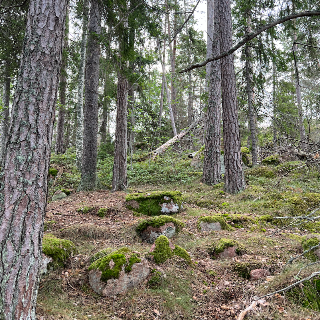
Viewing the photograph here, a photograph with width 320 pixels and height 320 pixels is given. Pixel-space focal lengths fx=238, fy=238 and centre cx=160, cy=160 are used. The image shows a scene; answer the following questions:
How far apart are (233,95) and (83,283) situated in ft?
24.0

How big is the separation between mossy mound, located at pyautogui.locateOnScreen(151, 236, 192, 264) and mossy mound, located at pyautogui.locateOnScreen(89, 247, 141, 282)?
0.41m

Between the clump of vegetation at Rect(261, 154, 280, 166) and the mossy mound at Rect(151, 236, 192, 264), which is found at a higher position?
the clump of vegetation at Rect(261, 154, 280, 166)

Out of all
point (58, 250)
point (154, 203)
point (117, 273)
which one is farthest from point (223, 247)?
point (58, 250)

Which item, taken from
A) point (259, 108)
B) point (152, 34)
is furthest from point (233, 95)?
point (259, 108)

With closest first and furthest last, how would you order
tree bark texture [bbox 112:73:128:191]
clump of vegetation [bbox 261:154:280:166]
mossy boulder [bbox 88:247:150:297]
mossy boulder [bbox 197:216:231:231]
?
mossy boulder [bbox 88:247:150:297] < mossy boulder [bbox 197:216:231:231] < tree bark texture [bbox 112:73:128:191] < clump of vegetation [bbox 261:154:280:166]

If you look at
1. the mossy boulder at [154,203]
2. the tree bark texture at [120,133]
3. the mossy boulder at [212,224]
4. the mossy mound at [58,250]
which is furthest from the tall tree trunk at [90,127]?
the mossy mound at [58,250]

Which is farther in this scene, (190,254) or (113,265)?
(190,254)

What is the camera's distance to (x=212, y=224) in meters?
5.55

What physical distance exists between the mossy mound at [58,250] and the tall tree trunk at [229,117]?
586 cm

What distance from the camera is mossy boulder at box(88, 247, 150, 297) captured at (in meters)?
3.29

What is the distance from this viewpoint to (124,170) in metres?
9.38

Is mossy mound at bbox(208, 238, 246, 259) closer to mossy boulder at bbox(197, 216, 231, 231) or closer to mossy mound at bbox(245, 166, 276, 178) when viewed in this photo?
mossy boulder at bbox(197, 216, 231, 231)

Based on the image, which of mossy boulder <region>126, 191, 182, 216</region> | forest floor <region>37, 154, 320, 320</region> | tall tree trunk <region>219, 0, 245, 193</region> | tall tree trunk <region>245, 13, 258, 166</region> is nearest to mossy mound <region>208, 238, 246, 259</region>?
forest floor <region>37, 154, 320, 320</region>

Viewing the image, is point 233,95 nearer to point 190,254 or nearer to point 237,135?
point 237,135
